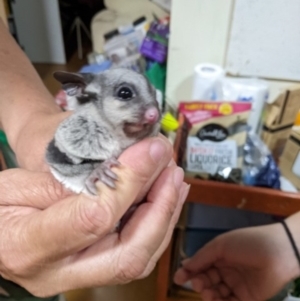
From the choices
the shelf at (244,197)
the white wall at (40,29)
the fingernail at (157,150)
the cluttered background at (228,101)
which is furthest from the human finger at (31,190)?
the white wall at (40,29)

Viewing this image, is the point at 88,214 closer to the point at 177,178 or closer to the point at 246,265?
the point at 177,178

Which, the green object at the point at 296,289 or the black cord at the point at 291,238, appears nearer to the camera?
the black cord at the point at 291,238

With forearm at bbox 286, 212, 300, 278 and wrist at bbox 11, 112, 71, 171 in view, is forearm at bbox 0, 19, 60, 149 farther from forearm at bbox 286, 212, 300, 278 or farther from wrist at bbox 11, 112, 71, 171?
forearm at bbox 286, 212, 300, 278

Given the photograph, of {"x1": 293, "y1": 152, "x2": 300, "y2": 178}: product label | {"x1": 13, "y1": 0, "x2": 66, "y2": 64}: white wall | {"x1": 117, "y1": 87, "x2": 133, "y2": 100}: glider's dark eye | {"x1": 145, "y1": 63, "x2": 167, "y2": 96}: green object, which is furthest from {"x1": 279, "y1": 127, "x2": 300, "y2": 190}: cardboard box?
{"x1": 13, "y1": 0, "x2": 66, "y2": 64}: white wall

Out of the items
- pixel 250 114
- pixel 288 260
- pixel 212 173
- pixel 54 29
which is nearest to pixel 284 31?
pixel 250 114

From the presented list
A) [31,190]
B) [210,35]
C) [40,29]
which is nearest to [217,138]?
[210,35]

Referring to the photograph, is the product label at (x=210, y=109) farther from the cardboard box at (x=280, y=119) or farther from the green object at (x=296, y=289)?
the green object at (x=296, y=289)
